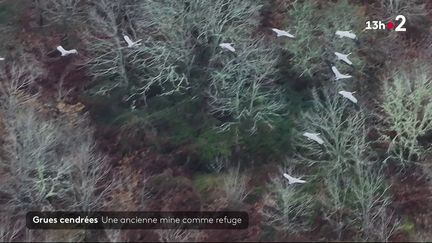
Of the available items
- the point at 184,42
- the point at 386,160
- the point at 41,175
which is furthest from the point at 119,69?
the point at 386,160

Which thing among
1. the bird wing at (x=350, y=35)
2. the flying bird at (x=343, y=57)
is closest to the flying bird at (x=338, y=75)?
the flying bird at (x=343, y=57)

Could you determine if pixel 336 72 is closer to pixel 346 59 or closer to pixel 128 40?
pixel 346 59

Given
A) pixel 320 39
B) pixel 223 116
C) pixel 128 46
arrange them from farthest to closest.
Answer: pixel 320 39 < pixel 128 46 < pixel 223 116

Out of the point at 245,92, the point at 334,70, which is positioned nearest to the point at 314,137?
the point at 245,92

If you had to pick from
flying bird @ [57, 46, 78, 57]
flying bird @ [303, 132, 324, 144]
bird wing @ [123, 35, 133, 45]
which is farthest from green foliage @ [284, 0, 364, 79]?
flying bird @ [57, 46, 78, 57]

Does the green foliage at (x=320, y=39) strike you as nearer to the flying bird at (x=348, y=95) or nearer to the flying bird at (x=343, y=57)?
the flying bird at (x=343, y=57)
